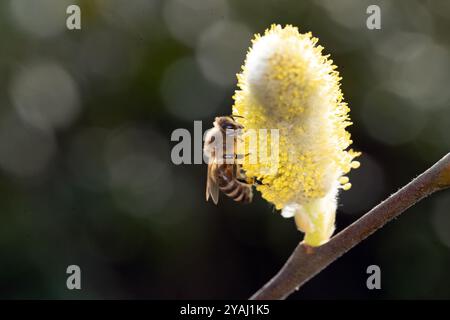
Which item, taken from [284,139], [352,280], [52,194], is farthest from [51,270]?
[284,139]

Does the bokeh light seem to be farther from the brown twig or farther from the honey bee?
the brown twig

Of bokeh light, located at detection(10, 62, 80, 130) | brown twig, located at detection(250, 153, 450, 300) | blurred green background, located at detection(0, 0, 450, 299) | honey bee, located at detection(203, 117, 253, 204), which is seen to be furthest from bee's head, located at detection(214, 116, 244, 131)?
bokeh light, located at detection(10, 62, 80, 130)

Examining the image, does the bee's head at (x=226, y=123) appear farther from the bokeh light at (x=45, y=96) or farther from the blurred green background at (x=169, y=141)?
the bokeh light at (x=45, y=96)

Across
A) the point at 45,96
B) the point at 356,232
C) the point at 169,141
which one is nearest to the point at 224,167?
the point at 356,232

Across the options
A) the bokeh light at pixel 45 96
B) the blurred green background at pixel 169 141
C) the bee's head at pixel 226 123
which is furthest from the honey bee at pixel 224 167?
the bokeh light at pixel 45 96

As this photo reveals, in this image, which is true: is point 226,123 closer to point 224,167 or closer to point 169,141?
point 224,167

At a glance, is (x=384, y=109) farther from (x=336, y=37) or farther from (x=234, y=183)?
(x=234, y=183)

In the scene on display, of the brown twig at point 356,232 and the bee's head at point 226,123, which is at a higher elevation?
the bee's head at point 226,123
